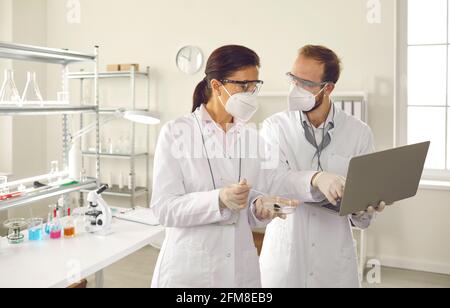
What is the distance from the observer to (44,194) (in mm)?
2111

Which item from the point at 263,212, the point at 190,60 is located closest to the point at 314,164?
the point at 263,212

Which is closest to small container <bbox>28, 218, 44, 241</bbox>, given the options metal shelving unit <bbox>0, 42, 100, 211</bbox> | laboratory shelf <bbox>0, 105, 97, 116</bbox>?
metal shelving unit <bbox>0, 42, 100, 211</bbox>

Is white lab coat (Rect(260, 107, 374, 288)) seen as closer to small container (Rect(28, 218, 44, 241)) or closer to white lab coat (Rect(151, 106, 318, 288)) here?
white lab coat (Rect(151, 106, 318, 288))

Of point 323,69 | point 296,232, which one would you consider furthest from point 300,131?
point 296,232

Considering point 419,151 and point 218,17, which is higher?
point 218,17

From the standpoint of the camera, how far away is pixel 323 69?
1518mm

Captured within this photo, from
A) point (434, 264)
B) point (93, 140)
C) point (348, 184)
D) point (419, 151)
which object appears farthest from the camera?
point (93, 140)

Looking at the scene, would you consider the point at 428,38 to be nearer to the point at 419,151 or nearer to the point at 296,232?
the point at 419,151

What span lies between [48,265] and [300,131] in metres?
1.11

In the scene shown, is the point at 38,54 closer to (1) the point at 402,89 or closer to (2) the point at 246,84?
(2) the point at 246,84

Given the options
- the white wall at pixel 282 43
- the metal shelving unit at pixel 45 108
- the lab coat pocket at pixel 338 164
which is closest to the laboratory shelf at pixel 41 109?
the metal shelving unit at pixel 45 108

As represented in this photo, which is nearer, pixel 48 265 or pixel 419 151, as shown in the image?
pixel 419 151

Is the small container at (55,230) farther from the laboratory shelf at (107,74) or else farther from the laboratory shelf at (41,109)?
the laboratory shelf at (107,74)

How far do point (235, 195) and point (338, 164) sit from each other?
1.63 ft
